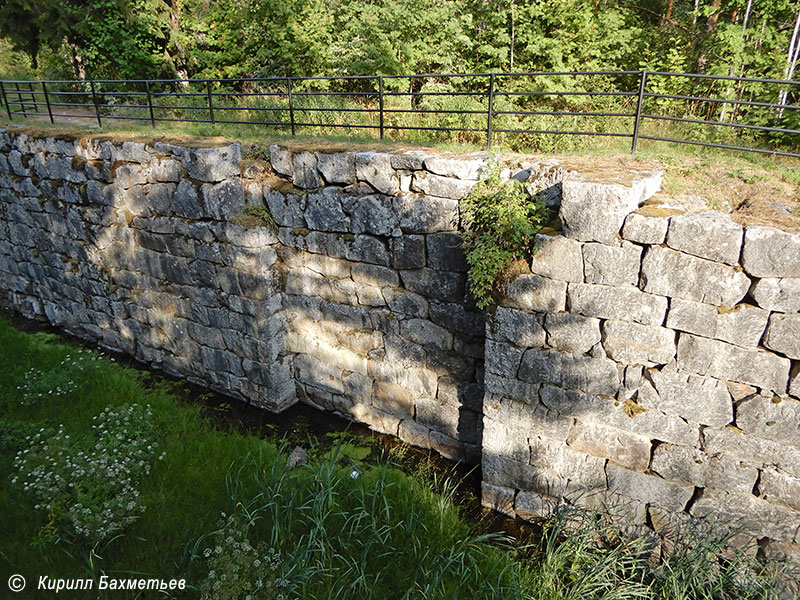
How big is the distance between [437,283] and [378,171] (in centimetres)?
131

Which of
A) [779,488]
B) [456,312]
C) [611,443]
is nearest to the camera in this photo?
[779,488]

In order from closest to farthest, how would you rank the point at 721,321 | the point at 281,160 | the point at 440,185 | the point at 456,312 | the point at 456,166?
the point at 721,321 → the point at 456,166 → the point at 440,185 → the point at 456,312 → the point at 281,160

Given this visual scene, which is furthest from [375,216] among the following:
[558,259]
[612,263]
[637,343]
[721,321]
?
[721,321]

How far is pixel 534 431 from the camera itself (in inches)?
191

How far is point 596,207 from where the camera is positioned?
3977 millimetres

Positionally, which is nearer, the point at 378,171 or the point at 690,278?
the point at 690,278

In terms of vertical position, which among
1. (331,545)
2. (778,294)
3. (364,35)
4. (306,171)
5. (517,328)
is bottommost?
(331,545)

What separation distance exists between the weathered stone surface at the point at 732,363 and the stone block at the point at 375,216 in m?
2.86

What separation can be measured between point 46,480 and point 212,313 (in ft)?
8.72

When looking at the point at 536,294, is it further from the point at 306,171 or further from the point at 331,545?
the point at 306,171

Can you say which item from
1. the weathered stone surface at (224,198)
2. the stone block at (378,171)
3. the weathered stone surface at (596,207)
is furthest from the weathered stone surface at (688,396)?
the weathered stone surface at (224,198)

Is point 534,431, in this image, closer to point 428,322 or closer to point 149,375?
point 428,322

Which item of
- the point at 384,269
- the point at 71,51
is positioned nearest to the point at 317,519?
the point at 384,269

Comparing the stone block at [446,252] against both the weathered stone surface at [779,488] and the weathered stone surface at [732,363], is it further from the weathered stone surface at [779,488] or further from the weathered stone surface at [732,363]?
the weathered stone surface at [779,488]
